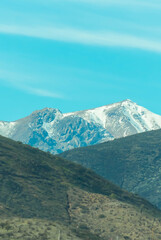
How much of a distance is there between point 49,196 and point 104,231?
105 ft

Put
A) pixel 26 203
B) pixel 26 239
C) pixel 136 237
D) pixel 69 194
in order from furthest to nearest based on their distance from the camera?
1. pixel 69 194
2. pixel 26 203
3. pixel 136 237
4. pixel 26 239

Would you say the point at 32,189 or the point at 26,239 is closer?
the point at 26,239

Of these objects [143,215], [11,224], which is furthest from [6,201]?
[11,224]

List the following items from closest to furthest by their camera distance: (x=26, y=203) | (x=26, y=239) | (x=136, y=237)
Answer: (x=26, y=239), (x=136, y=237), (x=26, y=203)

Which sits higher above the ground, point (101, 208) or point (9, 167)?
point (9, 167)

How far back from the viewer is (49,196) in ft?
604

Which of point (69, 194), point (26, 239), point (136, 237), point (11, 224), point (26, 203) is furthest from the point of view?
point (69, 194)

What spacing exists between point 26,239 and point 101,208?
111610mm

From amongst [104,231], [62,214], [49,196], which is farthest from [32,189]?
[104,231]

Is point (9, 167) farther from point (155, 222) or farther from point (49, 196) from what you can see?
point (155, 222)

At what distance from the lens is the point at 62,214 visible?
169500 mm

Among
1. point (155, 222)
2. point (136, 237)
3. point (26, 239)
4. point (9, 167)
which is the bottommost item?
point (26, 239)

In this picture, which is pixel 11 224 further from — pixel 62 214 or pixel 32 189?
pixel 32 189

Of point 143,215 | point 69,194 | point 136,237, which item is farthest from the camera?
point 69,194
